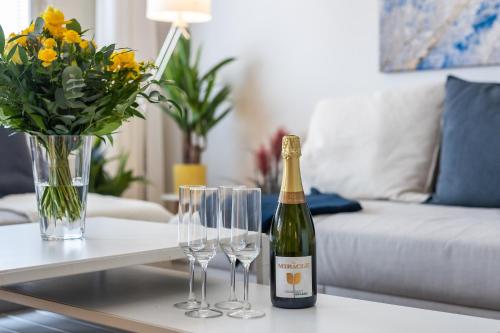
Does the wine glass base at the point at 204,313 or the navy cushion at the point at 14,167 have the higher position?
the navy cushion at the point at 14,167

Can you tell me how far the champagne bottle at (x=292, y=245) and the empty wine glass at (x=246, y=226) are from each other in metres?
0.06

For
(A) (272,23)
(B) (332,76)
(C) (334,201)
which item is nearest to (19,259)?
(C) (334,201)

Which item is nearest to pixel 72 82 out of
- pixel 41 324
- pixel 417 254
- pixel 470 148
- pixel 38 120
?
pixel 38 120

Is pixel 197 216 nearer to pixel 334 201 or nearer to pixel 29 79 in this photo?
pixel 29 79

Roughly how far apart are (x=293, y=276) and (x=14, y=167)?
7.50 feet

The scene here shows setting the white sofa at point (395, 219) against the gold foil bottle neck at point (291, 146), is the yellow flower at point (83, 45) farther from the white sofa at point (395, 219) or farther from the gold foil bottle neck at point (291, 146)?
the white sofa at point (395, 219)

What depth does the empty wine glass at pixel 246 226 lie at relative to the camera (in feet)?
4.67

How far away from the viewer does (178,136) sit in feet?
16.3

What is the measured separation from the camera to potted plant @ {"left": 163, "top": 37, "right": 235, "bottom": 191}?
172 inches

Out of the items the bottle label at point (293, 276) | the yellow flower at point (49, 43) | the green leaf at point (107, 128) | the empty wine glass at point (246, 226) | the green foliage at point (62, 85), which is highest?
the yellow flower at point (49, 43)

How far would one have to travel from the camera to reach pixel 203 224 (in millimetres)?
1445

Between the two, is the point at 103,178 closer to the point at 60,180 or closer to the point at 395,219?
the point at 395,219

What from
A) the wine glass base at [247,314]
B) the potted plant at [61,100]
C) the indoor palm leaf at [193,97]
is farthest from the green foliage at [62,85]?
the indoor palm leaf at [193,97]

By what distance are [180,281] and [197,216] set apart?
542 mm
